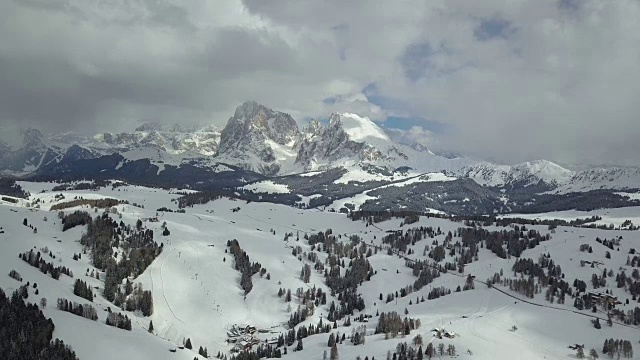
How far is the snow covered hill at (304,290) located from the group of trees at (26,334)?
2577 mm

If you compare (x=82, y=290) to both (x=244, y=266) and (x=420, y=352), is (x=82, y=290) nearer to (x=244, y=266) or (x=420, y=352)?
(x=244, y=266)

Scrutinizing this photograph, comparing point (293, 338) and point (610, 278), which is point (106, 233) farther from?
point (610, 278)

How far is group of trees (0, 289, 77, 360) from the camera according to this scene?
211 feet

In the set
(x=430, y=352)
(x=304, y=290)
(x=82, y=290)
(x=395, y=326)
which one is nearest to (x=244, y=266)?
(x=304, y=290)

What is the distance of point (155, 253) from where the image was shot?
465 feet

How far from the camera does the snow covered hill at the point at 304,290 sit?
85938 millimetres

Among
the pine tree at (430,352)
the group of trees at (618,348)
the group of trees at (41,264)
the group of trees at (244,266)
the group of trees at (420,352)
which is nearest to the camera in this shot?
the group of trees at (420,352)

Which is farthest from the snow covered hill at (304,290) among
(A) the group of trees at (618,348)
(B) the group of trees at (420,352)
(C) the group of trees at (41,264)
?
(A) the group of trees at (618,348)

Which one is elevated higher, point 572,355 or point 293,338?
point 572,355

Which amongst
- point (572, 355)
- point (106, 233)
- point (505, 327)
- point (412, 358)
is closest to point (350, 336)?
point (412, 358)

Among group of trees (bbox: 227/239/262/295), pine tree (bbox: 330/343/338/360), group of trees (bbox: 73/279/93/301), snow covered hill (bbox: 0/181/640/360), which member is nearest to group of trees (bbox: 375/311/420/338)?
snow covered hill (bbox: 0/181/640/360)

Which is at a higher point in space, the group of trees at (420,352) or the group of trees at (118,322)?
the group of trees at (420,352)

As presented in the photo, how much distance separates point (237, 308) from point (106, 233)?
4553cm

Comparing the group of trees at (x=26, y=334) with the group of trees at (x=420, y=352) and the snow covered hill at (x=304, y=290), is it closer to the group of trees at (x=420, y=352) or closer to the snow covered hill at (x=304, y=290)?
the snow covered hill at (x=304, y=290)
